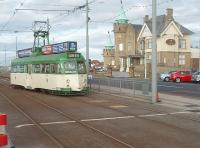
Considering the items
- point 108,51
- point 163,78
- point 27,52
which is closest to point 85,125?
point 27,52

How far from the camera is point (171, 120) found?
1845cm

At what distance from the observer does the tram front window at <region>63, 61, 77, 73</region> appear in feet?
111

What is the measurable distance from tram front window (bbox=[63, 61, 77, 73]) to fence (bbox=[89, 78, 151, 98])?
4.02 meters

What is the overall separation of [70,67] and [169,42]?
6104cm

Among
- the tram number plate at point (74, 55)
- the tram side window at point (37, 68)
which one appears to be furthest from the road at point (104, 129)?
the tram side window at point (37, 68)

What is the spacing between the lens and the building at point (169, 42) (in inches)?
3639

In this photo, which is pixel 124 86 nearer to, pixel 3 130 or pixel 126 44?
pixel 3 130

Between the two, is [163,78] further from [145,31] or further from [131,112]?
[131,112]

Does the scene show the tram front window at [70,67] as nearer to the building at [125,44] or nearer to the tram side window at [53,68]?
the tram side window at [53,68]

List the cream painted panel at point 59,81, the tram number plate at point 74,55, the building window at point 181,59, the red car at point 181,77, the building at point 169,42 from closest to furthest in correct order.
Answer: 1. the cream painted panel at point 59,81
2. the tram number plate at point 74,55
3. the red car at point 181,77
4. the building at point 169,42
5. the building window at point 181,59

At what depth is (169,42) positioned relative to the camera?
3661 inches

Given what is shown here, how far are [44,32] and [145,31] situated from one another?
137 ft

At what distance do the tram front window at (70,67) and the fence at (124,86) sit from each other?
158 inches

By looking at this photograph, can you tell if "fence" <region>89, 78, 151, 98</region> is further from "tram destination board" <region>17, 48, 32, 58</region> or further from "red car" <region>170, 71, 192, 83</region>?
"red car" <region>170, 71, 192, 83</region>
